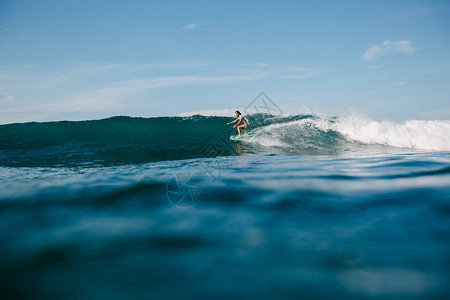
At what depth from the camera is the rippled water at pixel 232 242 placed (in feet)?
4.43

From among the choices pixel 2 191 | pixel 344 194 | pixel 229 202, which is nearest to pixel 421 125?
pixel 344 194

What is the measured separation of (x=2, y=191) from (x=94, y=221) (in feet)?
7.90

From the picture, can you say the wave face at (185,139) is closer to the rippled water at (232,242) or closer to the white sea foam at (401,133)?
the white sea foam at (401,133)

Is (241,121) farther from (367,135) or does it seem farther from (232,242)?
(232,242)

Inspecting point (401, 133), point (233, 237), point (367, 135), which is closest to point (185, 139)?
point (367, 135)

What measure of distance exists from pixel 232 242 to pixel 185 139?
14.1 meters

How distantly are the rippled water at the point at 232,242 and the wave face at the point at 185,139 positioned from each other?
6472mm

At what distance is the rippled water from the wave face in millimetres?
6472

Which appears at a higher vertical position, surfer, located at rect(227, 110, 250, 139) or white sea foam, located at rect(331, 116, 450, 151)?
surfer, located at rect(227, 110, 250, 139)

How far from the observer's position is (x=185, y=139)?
15.6m

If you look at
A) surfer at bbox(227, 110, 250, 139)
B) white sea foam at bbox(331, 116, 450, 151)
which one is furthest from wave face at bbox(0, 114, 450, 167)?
surfer at bbox(227, 110, 250, 139)

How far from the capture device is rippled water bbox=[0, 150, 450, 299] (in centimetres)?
135

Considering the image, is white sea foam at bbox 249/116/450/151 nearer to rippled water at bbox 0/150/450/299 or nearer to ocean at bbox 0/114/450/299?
ocean at bbox 0/114/450/299

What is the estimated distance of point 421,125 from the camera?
13.6 meters
